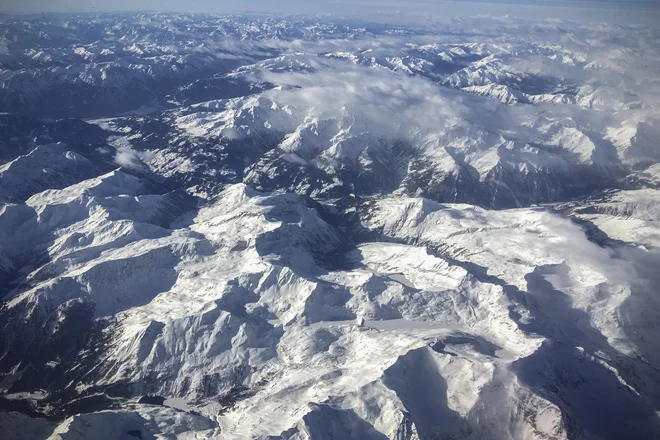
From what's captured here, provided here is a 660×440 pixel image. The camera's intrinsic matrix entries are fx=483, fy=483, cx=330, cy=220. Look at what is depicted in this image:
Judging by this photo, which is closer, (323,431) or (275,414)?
(323,431)

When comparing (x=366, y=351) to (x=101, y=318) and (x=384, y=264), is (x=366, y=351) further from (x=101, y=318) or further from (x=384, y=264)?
(x=101, y=318)

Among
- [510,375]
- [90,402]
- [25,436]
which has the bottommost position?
[90,402]

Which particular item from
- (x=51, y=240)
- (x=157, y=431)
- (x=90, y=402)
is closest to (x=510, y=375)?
(x=157, y=431)

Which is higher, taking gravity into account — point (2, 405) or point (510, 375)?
point (510, 375)

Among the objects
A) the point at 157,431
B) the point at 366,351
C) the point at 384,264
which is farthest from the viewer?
the point at 384,264

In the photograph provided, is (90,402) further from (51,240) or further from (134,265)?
(51,240)

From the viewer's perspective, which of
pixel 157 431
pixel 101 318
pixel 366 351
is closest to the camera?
pixel 157 431

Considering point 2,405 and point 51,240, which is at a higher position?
point 51,240

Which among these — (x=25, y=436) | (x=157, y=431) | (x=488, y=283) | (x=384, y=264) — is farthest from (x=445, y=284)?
(x=25, y=436)

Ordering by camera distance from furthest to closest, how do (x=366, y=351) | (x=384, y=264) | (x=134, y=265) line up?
(x=384, y=264), (x=134, y=265), (x=366, y=351)
